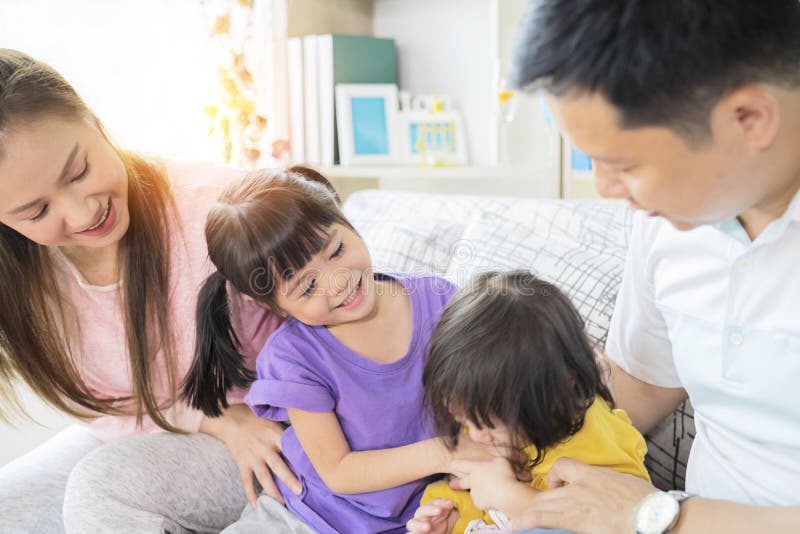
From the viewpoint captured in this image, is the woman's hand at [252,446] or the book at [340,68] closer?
the woman's hand at [252,446]

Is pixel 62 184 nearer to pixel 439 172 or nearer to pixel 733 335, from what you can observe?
pixel 733 335

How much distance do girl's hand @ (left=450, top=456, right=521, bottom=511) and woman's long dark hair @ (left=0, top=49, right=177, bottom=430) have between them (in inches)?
23.6

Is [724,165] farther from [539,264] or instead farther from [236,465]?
[236,465]

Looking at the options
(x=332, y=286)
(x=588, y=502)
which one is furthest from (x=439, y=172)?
(x=588, y=502)

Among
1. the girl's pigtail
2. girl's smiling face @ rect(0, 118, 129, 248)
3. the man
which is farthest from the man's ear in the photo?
girl's smiling face @ rect(0, 118, 129, 248)

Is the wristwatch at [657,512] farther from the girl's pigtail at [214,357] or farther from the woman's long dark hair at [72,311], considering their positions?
the woman's long dark hair at [72,311]

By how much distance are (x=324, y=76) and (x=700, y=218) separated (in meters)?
1.78

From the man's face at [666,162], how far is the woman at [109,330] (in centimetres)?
74

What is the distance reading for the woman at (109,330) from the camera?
117 centimetres

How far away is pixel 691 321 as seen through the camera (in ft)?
3.29

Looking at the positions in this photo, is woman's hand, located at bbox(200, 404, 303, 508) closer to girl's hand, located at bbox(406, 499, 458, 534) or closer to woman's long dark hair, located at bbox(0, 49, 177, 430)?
woman's long dark hair, located at bbox(0, 49, 177, 430)

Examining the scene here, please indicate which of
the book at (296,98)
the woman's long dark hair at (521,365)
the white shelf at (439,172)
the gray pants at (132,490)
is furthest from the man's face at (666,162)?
the book at (296,98)

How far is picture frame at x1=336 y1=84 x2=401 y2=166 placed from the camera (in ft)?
7.83

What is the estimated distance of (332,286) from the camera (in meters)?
1.13
